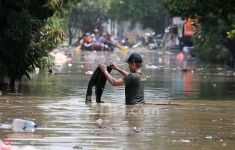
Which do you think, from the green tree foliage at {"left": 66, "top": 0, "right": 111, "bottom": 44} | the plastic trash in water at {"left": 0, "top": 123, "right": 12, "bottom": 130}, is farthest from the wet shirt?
the green tree foliage at {"left": 66, "top": 0, "right": 111, "bottom": 44}

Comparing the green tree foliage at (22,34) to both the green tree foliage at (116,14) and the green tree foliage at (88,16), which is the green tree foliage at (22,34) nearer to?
the green tree foliage at (116,14)

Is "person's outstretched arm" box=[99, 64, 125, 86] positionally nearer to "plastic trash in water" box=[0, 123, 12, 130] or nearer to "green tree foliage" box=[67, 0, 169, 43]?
"plastic trash in water" box=[0, 123, 12, 130]

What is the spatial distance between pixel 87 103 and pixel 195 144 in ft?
24.8

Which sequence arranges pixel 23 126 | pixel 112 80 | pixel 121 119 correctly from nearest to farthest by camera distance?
pixel 23 126 → pixel 121 119 → pixel 112 80

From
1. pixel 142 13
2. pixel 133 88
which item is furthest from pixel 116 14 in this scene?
pixel 133 88

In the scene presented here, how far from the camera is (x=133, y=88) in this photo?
1833 centimetres

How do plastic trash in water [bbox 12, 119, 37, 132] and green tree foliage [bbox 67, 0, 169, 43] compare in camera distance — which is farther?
green tree foliage [bbox 67, 0, 169, 43]

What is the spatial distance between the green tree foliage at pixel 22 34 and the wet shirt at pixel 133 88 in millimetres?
4916

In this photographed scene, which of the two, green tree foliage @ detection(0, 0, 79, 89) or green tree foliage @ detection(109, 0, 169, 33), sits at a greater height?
green tree foliage @ detection(109, 0, 169, 33)

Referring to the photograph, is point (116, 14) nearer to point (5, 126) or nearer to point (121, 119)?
point (121, 119)

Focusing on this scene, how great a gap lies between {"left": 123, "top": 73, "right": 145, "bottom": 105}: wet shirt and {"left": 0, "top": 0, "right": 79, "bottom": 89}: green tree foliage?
492 cm

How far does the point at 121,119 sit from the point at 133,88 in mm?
2814

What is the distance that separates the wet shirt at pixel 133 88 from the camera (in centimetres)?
1825

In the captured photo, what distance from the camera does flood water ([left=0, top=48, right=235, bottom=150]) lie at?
12107 mm
